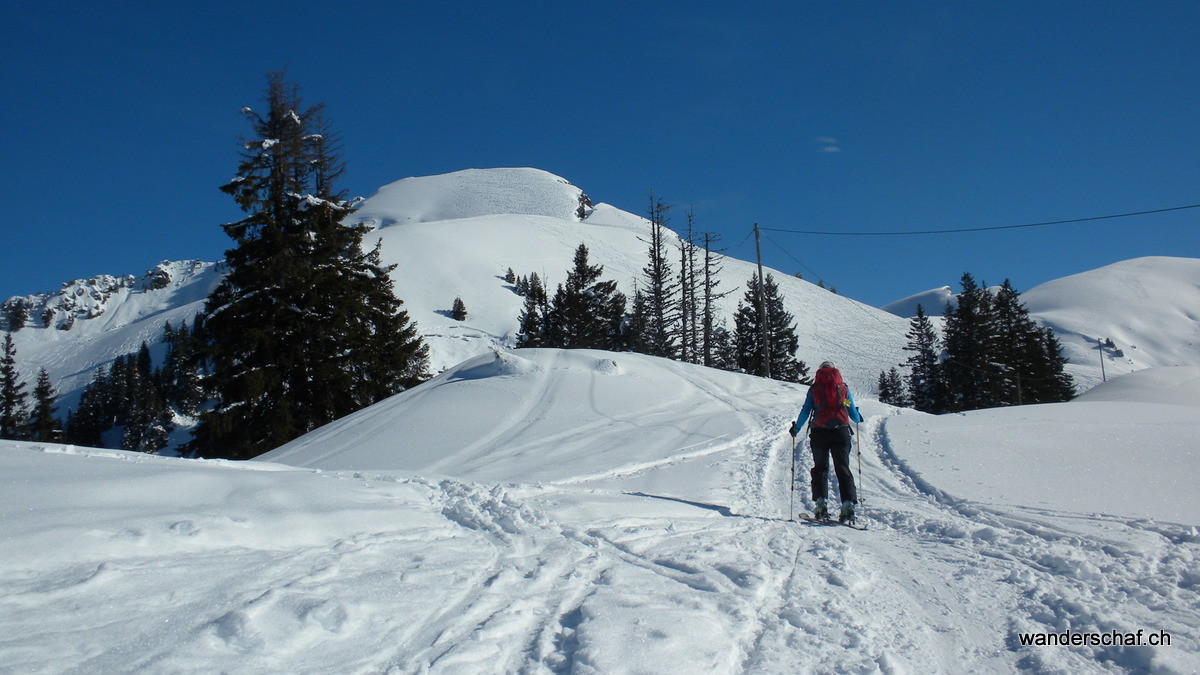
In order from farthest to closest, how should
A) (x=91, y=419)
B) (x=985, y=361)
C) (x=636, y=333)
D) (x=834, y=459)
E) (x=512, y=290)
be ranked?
(x=512, y=290)
(x=91, y=419)
(x=636, y=333)
(x=985, y=361)
(x=834, y=459)

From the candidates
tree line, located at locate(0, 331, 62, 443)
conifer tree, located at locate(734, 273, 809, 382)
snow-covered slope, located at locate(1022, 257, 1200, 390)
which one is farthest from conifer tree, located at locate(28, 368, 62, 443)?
snow-covered slope, located at locate(1022, 257, 1200, 390)

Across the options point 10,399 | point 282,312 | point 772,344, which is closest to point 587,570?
point 282,312

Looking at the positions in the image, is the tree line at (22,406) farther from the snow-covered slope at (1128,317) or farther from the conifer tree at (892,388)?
the snow-covered slope at (1128,317)

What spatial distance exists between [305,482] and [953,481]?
7815 mm

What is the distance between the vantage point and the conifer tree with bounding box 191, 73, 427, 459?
19.6 metres

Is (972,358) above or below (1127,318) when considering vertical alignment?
below

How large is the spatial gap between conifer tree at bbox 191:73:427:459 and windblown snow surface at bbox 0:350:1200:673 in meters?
13.0

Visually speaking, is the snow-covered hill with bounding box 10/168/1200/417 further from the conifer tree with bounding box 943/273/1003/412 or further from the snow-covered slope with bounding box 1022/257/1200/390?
the conifer tree with bounding box 943/273/1003/412

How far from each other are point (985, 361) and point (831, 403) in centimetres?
4285

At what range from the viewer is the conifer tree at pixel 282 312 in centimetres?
1964

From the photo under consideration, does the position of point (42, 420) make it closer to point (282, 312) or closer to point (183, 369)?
point (183, 369)

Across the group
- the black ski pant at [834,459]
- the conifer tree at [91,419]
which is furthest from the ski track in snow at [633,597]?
the conifer tree at [91,419]

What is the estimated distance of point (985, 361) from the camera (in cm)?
4344

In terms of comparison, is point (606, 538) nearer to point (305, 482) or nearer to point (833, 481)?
point (305, 482)
